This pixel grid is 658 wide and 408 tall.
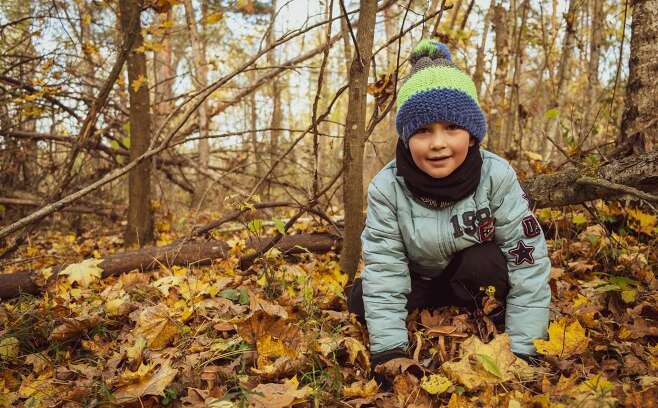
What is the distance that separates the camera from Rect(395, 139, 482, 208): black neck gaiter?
5.60ft

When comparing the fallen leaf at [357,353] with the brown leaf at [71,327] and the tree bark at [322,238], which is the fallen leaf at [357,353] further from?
the brown leaf at [71,327]

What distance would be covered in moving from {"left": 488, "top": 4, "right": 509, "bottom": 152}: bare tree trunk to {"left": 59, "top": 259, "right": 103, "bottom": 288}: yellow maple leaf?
3.94m

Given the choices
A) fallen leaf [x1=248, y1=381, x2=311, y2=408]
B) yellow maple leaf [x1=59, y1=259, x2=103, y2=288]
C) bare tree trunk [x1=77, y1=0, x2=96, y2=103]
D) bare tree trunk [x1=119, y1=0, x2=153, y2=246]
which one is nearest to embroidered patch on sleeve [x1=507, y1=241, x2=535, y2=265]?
fallen leaf [x1=248, y1=381, x2=311, y2=408]

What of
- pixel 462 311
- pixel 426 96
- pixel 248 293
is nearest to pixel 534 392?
pixel 462 311

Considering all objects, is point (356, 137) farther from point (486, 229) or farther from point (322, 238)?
point (322, 238)

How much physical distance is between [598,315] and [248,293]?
1681 millimetres

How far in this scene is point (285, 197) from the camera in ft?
26.8

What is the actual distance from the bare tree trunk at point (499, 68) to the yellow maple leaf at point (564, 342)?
3.39m

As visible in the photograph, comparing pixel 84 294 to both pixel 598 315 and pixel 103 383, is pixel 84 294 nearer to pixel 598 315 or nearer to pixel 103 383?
pixel 103 383

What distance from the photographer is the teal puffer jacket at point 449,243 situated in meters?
1.70

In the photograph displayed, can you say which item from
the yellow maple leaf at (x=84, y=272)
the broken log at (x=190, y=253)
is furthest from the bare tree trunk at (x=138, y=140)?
the yellow maple leaf at (x=84, y=272)

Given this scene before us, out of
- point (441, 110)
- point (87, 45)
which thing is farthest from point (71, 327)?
point (87, 45)

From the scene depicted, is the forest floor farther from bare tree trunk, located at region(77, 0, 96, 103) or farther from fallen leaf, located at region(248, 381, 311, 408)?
bare tree trunk, located at region(77, 0, 96, 103)

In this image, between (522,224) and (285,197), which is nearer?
(522,224)
